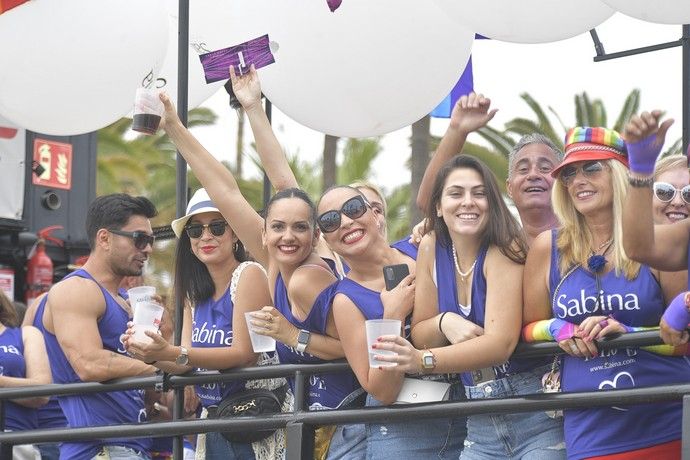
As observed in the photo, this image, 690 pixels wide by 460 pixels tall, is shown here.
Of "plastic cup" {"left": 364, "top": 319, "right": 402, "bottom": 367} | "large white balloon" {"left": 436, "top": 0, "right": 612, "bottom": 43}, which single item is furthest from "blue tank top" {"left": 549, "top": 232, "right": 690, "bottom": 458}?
"large white balloon" {"left": 436, "top": 0, "right": 612, "bottom": 43}

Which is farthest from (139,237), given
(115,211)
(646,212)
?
(646,212)

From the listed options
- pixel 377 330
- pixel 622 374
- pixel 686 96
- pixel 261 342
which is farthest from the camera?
pixel 686 96

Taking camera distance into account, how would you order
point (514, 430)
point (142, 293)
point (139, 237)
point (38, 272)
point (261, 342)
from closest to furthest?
point (514, 430), point (261, 342), point (142, 293), point (139, 237), point (38, 272)

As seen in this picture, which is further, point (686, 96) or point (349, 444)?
point (686, 96)

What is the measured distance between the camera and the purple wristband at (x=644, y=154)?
321 centimetres

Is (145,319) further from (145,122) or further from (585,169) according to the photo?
(585,169)

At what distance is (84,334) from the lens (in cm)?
490

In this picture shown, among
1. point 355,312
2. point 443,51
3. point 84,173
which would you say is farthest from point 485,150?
point 355,312

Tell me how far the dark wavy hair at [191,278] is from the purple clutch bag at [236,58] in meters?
0.68

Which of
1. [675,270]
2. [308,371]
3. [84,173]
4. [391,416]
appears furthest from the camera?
[84,173]

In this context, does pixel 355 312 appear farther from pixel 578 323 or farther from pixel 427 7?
pixel 427 7

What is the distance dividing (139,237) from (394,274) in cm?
169

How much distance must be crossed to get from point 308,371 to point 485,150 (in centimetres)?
1374

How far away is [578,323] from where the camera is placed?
3508mm
